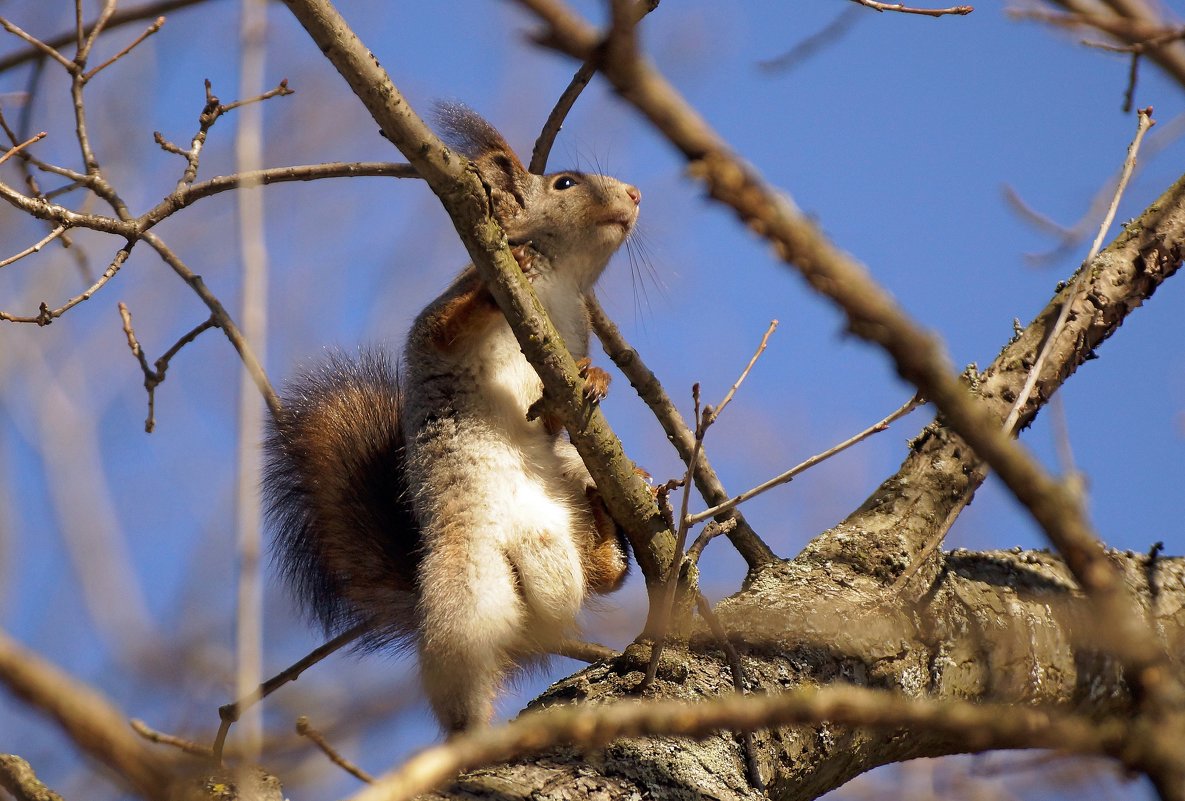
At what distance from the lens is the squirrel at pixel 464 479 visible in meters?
2.62

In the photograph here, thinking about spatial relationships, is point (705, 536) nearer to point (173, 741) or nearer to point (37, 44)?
point (173, 741)

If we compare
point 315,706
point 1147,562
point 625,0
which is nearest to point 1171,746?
point 625,0

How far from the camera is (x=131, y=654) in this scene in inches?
73.0

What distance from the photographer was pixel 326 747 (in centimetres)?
117

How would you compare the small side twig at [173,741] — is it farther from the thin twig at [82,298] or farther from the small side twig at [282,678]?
the thin twig at [82,298]

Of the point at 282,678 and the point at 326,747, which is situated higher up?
the point at 282,678

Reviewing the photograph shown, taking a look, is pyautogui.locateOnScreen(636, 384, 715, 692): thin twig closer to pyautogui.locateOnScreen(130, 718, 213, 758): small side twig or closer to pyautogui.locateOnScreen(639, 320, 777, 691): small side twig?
pyautogui.locateOnScreen(639, 320, 777, 691): small side twig

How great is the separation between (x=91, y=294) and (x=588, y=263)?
1.37m

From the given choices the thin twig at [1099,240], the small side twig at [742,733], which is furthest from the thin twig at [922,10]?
the small side twig at [742,733]

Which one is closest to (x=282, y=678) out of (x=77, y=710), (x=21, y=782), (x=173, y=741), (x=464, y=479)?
(x=464, y=479)

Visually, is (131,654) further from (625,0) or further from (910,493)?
(910,493)

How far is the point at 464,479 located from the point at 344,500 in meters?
0.55

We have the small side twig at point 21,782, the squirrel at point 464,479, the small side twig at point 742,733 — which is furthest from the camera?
the squirrel at point 464,479

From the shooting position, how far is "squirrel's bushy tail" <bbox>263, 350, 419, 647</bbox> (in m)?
3.05
